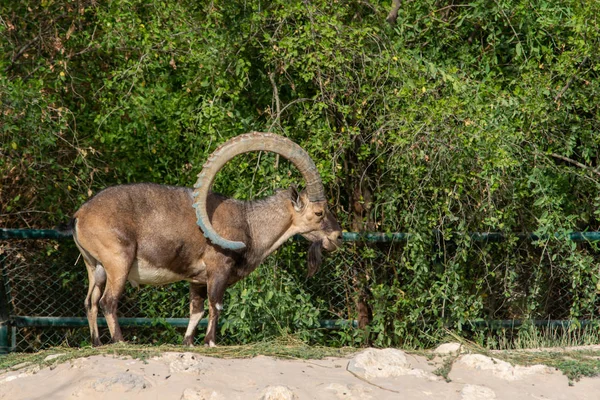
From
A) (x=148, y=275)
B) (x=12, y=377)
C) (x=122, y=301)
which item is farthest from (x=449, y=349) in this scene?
(x=122, y=301)

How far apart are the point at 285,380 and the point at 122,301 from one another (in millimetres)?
4191

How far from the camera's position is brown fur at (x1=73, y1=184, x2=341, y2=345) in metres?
8.32

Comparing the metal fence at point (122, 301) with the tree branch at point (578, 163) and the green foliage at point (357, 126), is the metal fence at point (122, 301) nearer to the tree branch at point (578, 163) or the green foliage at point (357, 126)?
the green foliage at point (357, 126)

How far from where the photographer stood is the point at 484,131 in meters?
9.02

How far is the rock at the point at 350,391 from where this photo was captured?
262 inches

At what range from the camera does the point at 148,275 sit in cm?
862

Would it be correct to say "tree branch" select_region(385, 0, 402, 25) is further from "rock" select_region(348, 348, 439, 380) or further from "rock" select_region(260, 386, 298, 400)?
"rock" select_region(260, 386, 298, 400)

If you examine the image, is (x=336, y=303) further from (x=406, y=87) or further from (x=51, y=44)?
(x=51, y=44)

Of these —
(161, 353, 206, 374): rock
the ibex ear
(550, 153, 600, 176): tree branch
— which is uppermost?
(550, 153, 600, 176): tree branch

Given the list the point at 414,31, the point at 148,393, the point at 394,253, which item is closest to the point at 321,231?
the point at 394,253

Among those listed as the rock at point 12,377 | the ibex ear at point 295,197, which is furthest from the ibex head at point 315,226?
the rock at point 12,377

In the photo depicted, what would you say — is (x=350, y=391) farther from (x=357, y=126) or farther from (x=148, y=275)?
(x=357, y=126)

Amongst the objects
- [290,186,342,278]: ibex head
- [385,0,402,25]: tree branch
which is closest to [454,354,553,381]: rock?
[290,186,342,278]: ibex head

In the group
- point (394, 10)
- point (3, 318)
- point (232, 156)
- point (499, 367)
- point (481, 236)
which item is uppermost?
point (394, 10)
